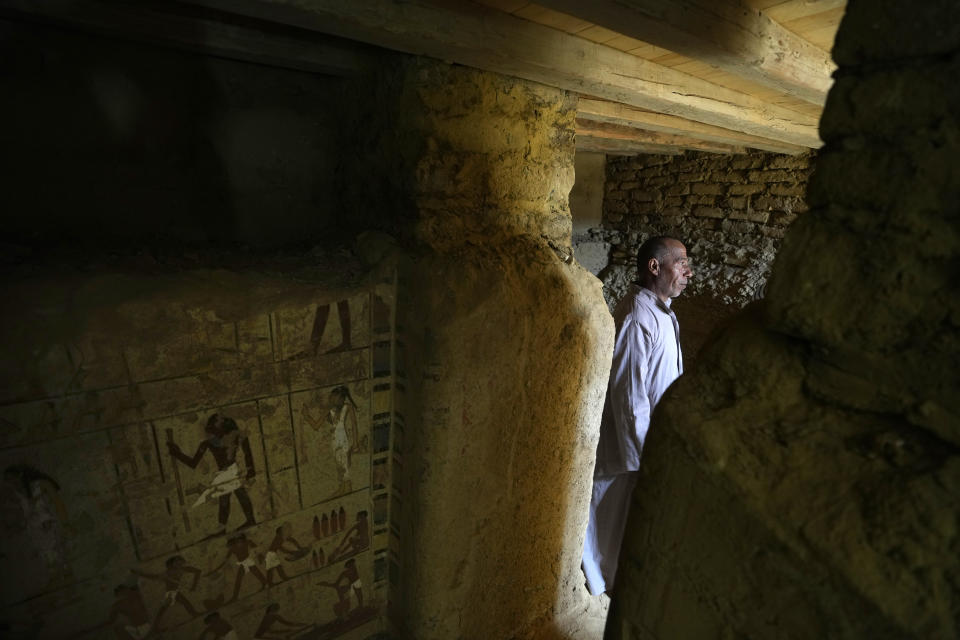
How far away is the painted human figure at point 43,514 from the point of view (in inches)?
43.1

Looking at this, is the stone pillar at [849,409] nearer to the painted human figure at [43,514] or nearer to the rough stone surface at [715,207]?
the painted human figure at [43,514]

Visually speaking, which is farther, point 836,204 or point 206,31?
point 206,31

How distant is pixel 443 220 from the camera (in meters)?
1.54

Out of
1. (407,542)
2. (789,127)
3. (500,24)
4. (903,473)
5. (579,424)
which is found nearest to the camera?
(903,473)

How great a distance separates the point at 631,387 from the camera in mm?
Result: 2666

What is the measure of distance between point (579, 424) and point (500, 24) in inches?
57.5

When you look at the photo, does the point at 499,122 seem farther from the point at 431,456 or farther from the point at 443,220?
the point at 431,456

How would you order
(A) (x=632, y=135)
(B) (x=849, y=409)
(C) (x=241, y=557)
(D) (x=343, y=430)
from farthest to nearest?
1. (A) (x=632, y=135)
2. (D) (x=343, y=430)
3. (C) (x=241, y=557)
4. (B) (x=849, y=409)

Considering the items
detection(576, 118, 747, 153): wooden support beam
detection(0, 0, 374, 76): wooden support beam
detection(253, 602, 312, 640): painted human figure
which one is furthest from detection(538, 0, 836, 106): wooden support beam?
detection(253, 602, 312, 640): painted human figure

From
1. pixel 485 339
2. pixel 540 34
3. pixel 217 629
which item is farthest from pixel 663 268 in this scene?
pixel 217 629

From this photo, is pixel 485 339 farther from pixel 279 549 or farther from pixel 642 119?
pixel 642 119

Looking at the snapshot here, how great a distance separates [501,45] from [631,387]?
78.0 inches

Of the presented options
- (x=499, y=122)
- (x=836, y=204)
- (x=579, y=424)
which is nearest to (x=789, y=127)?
(x=499, y=122)

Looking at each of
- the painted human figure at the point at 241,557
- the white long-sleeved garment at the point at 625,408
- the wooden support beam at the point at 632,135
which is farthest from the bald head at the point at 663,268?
the painted human figure at the point at 241,557
